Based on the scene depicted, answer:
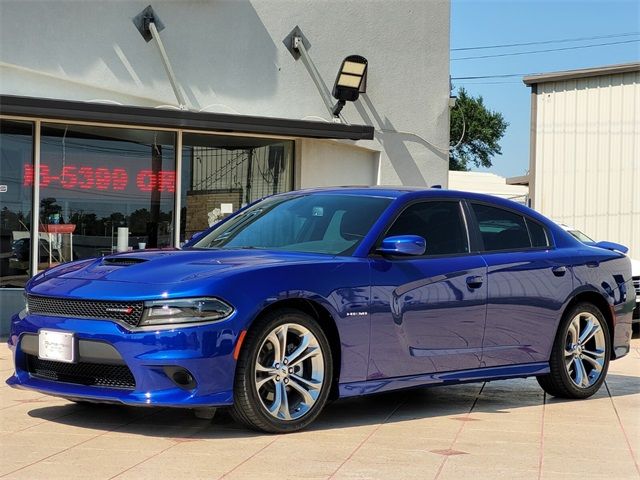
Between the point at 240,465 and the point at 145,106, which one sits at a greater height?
the point at 145,106

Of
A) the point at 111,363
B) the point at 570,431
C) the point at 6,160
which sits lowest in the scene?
the point at 570,431

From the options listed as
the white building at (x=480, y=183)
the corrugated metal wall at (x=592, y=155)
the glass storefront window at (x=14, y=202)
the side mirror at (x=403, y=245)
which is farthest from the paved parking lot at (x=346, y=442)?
the white building at (x=480, y=183)

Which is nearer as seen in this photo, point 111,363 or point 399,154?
point 111,363

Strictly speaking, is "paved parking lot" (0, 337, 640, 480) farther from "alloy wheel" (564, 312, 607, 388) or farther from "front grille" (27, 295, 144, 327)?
"front grille" (27, 295, 144, 327)

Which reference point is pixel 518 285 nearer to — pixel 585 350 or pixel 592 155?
pixel 585 350

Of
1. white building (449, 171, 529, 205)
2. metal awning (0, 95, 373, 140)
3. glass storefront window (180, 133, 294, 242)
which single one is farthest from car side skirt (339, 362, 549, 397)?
white building (449, 171, 529, 205)

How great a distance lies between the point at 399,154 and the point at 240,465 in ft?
36.6

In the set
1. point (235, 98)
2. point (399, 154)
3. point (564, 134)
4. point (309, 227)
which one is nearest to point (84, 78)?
point (235, 98)

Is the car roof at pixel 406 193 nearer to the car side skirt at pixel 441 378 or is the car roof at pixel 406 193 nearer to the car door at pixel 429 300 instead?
the car door at pixel 429 300

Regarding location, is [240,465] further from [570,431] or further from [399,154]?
[399,154]

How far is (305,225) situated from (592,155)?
47.6 feet

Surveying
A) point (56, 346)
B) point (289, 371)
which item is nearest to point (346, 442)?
point (289, 371)

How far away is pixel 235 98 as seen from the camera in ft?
47.0

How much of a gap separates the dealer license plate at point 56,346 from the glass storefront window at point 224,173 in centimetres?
777
